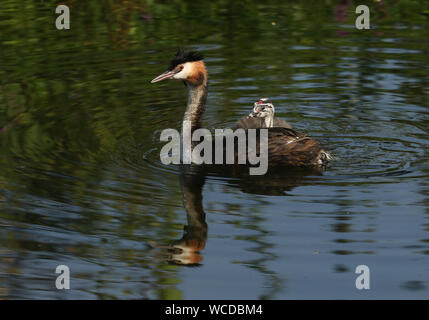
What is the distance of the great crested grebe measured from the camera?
891 cm

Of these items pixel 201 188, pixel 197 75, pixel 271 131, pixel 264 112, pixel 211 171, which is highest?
pixel 197 75

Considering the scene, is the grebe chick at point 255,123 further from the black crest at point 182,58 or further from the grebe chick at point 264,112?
the black crest at point 182,58

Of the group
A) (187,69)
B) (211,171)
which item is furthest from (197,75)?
(211,171)

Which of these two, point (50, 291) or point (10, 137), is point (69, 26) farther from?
point (50, 291)

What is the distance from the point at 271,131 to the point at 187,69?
3.70 feet

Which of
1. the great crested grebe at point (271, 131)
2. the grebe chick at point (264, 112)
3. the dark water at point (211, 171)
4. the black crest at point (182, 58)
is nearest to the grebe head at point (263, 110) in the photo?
the grebe chick at point (264, 112)

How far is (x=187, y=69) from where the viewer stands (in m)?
9.18

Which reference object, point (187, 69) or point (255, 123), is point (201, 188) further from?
point (255, 123)

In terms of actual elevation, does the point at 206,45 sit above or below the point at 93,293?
above

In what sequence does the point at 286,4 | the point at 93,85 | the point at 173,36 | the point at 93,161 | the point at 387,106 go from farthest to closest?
the point at 286,4
the point at 173,36
the point at 93,85
the point at 387,106
the point at 93,161

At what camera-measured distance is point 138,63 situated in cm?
1277

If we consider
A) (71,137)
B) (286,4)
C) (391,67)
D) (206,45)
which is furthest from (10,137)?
(286,4)

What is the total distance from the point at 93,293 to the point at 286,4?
10.4 metres

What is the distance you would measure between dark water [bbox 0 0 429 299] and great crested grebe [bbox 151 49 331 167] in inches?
7.9
